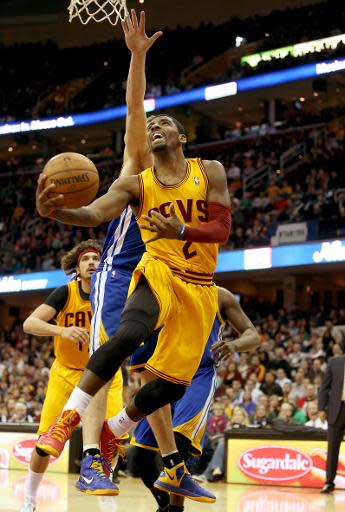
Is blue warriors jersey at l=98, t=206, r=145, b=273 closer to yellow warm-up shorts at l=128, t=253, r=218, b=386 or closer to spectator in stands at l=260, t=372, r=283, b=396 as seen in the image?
yellow warm-up shorts at l=128, t=253, r=218, b=386

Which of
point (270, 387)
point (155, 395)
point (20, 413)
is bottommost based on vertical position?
point (20, 413)

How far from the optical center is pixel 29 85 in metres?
36.9

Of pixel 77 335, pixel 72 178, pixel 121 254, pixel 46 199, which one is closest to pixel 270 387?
pixel 77 335

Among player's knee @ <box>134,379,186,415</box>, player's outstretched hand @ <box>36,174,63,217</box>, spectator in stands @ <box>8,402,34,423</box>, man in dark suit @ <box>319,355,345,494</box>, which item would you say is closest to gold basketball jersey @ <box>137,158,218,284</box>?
player's knee @ <box>134,379,186,415</box>

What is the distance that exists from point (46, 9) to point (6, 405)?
949 inches

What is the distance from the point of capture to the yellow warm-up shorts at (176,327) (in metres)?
5.49

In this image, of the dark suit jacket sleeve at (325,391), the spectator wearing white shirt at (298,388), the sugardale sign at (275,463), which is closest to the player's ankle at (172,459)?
the dark suit jacket sleeve at (325,391)

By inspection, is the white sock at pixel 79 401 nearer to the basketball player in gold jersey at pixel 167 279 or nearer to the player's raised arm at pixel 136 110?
the basketball player in gold jersey at pixel 167 279

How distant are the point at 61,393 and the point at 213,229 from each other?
2513 millimetres

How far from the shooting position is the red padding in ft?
17.3

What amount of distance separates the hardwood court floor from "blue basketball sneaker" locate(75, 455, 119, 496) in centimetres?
251

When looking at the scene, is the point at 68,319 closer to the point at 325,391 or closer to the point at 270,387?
the point at 325,391

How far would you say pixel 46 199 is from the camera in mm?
4949

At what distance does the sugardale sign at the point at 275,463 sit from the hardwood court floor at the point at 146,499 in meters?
0.42
